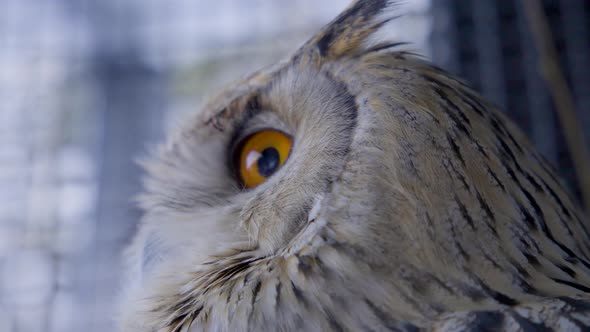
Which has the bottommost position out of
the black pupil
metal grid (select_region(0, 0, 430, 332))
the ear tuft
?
the black pupil

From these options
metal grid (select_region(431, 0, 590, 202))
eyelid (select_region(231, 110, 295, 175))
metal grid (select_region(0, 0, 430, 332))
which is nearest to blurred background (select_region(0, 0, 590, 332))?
metal grid (select_region(0, 0, 430, 332))

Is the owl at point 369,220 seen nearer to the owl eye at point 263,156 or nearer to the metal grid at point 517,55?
the owl eye at point 263,156

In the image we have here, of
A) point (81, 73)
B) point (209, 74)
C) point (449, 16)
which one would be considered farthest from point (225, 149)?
point (81, 73)

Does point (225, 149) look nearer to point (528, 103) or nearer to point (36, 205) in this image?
point (528, 103)

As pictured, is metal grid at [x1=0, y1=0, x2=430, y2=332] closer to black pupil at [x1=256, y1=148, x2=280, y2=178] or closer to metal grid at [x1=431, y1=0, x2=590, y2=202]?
metal grid at [x1=431, y1=0, x2=590, y2=202]

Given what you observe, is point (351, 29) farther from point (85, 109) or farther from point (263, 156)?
point (85, 109)

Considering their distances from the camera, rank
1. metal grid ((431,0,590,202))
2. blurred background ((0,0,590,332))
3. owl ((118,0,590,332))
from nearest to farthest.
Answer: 1. owl ((118,0,590,332))
2. metal grid ((431,0,590,202))
3. blurred background ((0,0,590,332))

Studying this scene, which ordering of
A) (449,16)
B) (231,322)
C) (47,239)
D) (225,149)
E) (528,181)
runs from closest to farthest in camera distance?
(231,322) < (528,181) < (225,149) < (449,16) < (47,239)
